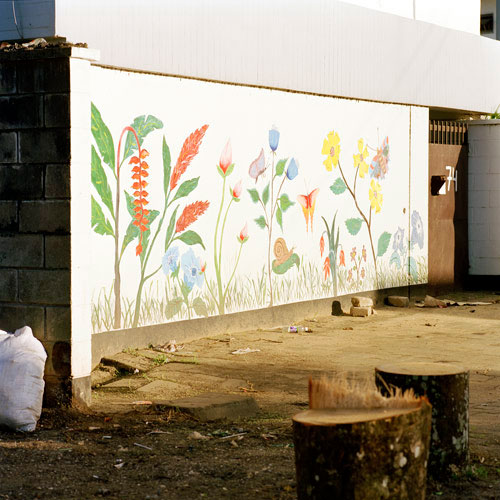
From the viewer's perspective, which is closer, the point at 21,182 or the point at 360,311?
the point at 21,182

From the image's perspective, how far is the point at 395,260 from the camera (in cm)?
1438

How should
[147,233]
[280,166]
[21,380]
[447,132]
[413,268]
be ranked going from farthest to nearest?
[447,132]
[413,268]
[280,166]
[147,233]
[21,380]

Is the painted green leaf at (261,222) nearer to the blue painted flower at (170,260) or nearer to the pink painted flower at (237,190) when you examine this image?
the pink painted flower at (237,190)

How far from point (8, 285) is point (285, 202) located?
512cm

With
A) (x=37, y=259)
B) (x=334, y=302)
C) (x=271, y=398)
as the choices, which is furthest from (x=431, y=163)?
(x=37, y=259)

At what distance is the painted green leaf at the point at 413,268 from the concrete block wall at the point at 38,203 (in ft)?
27.2

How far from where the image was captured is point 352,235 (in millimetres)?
13367

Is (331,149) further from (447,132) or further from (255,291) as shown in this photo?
(447,132)

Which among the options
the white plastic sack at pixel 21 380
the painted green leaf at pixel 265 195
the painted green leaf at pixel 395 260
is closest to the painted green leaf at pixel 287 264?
the painted green leaf at pixel 265 195

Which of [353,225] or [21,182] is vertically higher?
[21,182]

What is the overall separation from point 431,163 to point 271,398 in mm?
8215

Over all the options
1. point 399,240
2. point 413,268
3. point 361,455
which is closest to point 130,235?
point 361,455

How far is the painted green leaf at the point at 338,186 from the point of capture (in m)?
12.9

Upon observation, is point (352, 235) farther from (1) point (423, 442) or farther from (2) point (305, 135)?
(1) point (423, 442)
